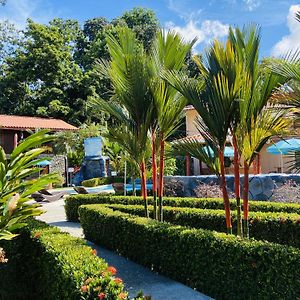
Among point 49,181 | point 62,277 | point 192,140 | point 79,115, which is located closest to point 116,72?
point 192,140

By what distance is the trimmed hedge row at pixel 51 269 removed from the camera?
292 centimetres

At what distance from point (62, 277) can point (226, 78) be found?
299 centimetres

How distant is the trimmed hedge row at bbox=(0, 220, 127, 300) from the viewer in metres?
2.92

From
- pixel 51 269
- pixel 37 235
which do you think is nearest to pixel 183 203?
pixel 37 235

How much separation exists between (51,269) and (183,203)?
Result: 5435mm

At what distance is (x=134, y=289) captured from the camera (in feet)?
16.3

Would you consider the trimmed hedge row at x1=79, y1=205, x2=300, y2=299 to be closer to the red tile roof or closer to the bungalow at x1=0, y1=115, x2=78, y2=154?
the bungalow at x1=0, y1=115, x2=78, y2=154

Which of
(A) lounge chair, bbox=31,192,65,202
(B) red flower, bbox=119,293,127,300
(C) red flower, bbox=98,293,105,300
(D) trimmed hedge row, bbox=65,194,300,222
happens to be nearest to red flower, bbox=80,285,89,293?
(C) red flower, bbox=98,293,105,300

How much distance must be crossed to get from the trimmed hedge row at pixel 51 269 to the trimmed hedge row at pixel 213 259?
1354 mm

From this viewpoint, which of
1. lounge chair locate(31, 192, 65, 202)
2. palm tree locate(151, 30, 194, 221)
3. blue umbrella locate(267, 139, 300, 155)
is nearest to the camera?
blue umbrella locate(267, 139, 300, 155)

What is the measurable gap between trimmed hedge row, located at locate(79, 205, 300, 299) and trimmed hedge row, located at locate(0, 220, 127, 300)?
4.44ft

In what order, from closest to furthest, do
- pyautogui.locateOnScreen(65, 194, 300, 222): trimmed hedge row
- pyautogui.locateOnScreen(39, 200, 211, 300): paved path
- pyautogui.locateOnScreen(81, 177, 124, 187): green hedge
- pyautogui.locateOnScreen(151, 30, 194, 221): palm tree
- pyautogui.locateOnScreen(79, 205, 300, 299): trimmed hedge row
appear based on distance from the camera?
1. pyautogui.locateOnScreen(79, 205, 300, 299): trimmed hedge row
2. pyautogui.locateOnScreen(39, 200, 211, 300): paved path
3. pyautogui.locateOnScreen(151, 30, 194, 221): palm tree
4. pyautogui.locateOnScreen(65, 194, 300, 222): trimmed hedge row
5. pyautogui.locateOnScreen(81, 177, 124, 187): green hedge

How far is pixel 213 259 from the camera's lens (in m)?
4.47

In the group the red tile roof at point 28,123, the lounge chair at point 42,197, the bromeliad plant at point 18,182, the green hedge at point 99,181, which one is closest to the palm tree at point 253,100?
the bromeliad plant at point 18,182
